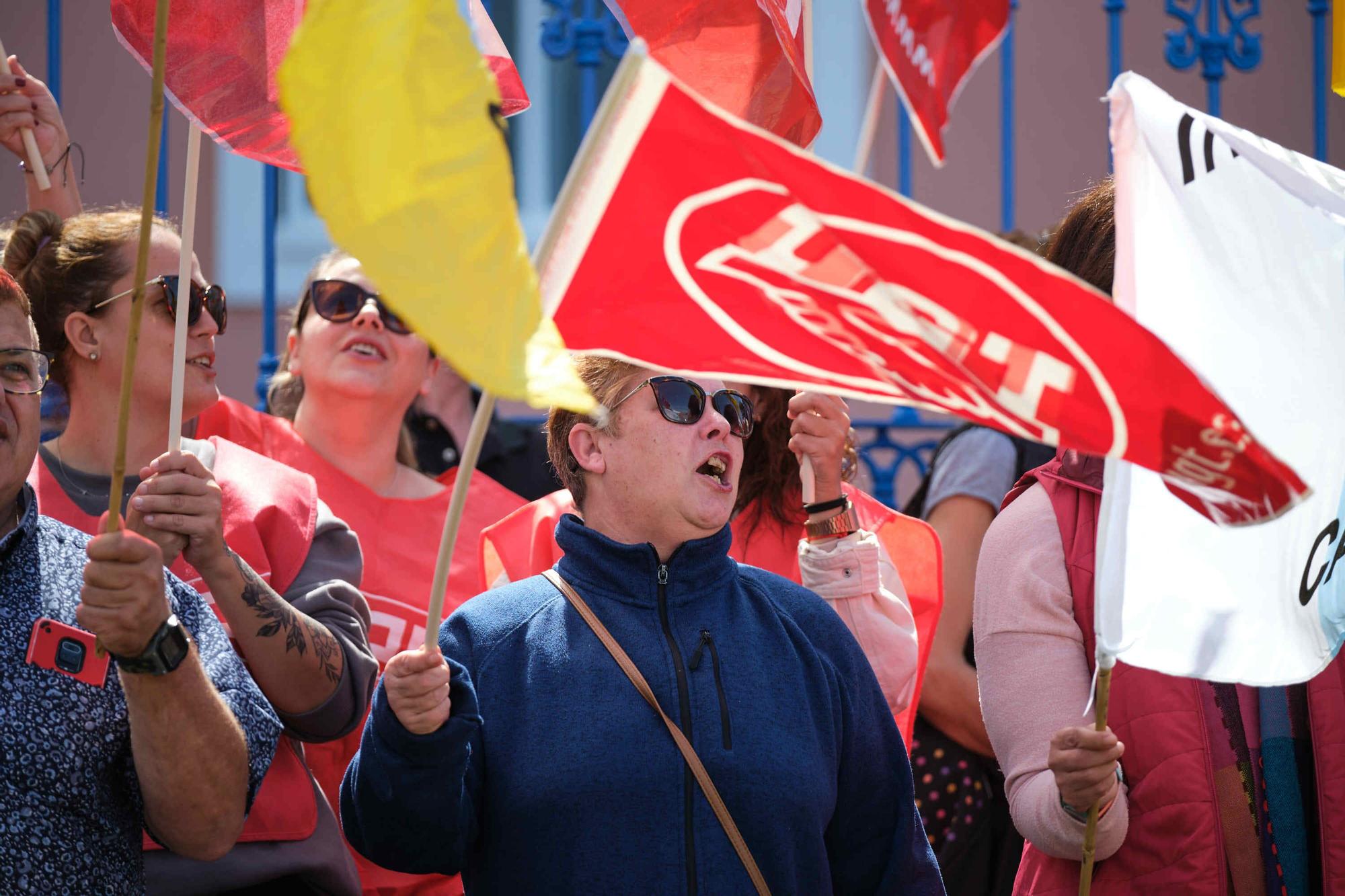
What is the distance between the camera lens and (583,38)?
14.4 ft

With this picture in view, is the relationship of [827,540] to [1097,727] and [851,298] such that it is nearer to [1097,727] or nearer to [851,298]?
[1097,727]

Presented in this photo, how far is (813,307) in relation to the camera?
72.4 inches

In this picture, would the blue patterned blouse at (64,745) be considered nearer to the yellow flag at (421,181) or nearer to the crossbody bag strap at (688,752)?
the crossbody bag strap at (688,752)

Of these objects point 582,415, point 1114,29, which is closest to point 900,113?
point 1114,29

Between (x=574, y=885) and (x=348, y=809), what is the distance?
13.2 inches

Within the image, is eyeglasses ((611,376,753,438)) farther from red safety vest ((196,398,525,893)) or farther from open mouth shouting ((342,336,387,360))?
open mouth shouting ((342,336,387,360))

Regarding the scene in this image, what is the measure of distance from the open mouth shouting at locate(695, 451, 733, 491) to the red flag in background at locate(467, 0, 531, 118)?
697mm

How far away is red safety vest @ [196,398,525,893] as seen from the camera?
10.2 feet

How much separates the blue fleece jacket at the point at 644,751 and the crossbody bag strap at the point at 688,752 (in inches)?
0.6

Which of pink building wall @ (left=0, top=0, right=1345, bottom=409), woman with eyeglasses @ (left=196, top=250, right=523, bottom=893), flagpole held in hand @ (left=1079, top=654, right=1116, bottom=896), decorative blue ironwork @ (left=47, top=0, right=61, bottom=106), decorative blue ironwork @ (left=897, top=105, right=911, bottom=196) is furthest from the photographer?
pink building wall @ (left=0, top=0, right=1345, bottom=409)

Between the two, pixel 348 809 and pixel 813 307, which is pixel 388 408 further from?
pixel 813 307

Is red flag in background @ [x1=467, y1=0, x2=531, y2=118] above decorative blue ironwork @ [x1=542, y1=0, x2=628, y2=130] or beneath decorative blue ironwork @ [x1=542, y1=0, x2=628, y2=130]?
above

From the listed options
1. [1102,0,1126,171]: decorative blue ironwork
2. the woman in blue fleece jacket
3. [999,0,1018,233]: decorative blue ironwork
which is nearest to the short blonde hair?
the woman in blue fleece jacket

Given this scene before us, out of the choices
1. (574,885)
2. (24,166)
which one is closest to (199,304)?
(24,166)
